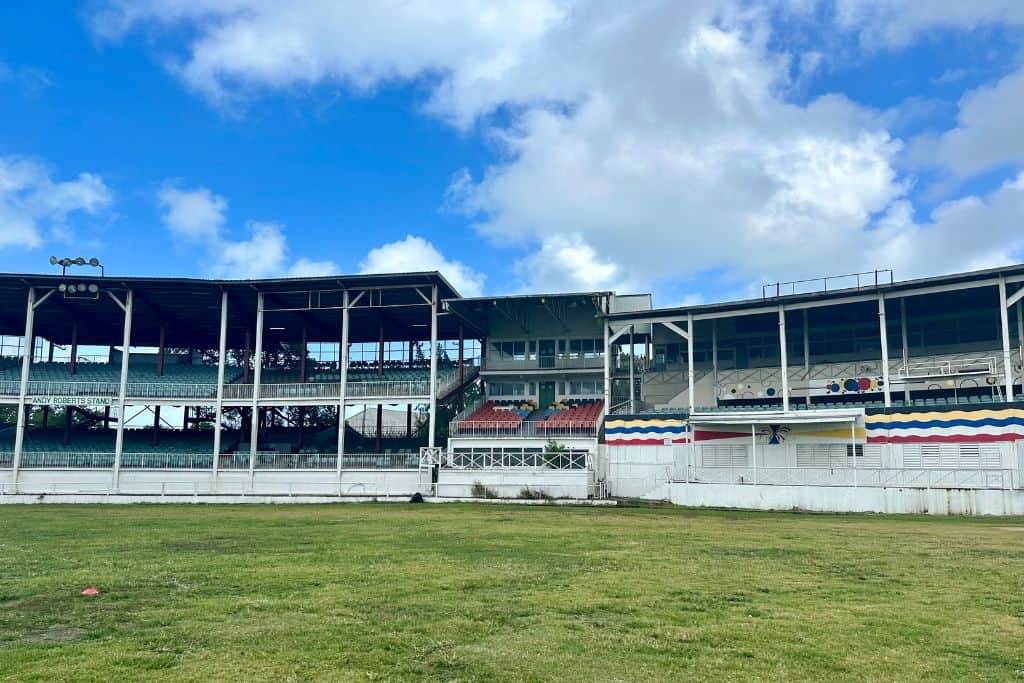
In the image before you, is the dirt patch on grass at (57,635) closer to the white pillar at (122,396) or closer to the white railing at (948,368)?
the white railing at (948,368)

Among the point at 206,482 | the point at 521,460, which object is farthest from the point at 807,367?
the point at 206,482

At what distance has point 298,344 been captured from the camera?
59719 millimetres

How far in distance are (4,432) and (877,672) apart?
2183 inches

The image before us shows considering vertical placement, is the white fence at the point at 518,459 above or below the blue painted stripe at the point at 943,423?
below

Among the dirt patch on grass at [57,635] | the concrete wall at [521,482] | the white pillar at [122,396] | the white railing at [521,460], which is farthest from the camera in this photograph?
the white pillar at [122,396]

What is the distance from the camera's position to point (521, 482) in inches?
1510

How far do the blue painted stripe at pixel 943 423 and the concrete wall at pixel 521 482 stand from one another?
41.6 feet

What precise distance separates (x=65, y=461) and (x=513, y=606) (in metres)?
43.2

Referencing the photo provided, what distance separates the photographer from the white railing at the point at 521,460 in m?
39.2

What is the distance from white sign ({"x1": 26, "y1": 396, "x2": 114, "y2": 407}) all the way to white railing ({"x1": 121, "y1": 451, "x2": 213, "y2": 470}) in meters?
3.54

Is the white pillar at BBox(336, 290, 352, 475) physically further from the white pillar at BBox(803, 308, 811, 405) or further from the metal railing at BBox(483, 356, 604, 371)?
the white pillar at BBox(803, 308, 811, 405)

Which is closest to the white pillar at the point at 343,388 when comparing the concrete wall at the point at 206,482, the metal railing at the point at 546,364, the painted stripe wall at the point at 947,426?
the concrete wall at the point at 206,482

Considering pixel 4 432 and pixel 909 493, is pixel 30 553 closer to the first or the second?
pixel 909 493

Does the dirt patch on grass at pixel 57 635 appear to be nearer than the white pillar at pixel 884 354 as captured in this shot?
Yes
